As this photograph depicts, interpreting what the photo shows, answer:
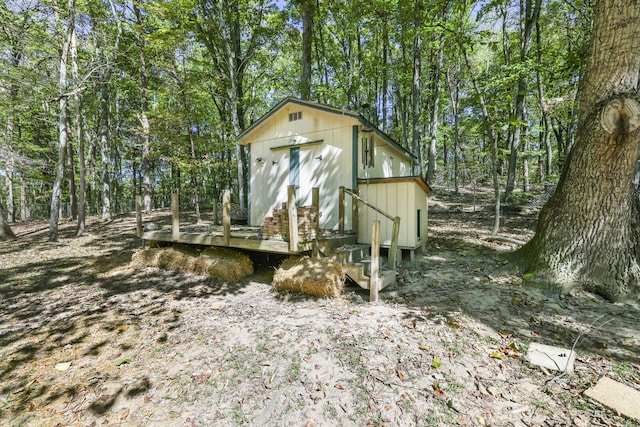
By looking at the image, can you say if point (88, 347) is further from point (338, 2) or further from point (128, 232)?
point (338, 2)

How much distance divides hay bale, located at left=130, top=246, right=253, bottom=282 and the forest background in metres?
4.56

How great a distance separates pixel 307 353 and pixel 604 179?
4730 mm

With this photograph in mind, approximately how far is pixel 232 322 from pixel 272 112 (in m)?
6.25

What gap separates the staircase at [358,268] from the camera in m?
4.63

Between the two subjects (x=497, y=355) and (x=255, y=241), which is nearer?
(x=497, y=355)

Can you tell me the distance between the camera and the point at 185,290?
522 centimetres

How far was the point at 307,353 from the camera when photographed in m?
3.06

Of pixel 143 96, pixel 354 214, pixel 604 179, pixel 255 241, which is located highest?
pixel 143 96

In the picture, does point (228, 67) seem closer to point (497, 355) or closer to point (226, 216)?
point (226, 216)

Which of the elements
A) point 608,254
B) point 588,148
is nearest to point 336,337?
point 608,254

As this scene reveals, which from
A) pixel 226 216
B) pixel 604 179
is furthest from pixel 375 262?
pixel 604 179

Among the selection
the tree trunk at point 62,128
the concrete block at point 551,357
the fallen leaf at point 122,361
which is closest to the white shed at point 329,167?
the concrete block at point 551,357

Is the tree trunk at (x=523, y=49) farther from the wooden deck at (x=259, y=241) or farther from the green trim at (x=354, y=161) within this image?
the wooden deck at (x=259, y=241)

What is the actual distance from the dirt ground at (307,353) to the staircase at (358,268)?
0.81 ft
